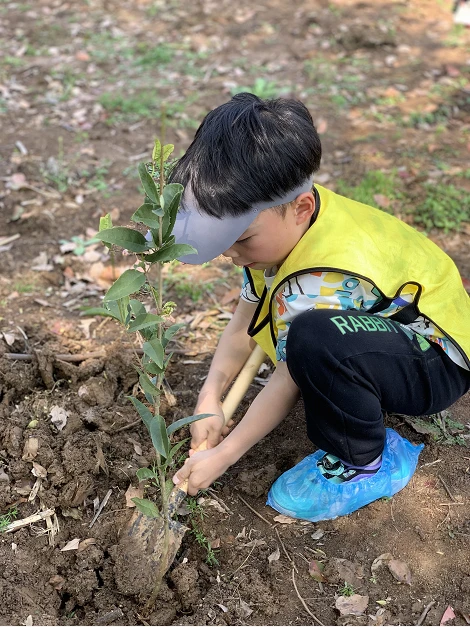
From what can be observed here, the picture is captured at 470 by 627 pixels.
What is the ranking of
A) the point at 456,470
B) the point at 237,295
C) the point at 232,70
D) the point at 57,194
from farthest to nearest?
the point at 232,70 → the point at 57,194 → the point at 237,295 → the point at 456,470

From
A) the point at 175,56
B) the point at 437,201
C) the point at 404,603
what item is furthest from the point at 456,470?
the point at 175,56

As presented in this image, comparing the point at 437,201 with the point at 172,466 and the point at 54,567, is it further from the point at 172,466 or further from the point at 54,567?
the point at 54,567

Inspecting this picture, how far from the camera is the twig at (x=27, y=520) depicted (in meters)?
2.17

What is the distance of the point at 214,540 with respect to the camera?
2195mm

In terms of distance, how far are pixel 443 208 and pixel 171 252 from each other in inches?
105

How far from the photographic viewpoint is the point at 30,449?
7.75 ft

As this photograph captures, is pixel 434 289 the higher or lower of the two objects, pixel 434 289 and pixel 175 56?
the higher

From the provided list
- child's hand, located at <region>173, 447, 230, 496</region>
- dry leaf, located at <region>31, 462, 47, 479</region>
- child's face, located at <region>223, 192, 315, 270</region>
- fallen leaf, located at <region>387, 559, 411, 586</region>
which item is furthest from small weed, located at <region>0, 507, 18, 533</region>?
fallen leaf, located at <region>387, 559, 411, 586</region>

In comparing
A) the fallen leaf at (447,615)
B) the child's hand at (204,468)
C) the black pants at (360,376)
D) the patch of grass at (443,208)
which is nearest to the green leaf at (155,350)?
the black pants at (360,376)

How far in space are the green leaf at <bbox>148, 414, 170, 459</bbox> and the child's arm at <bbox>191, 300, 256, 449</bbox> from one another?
649 mm

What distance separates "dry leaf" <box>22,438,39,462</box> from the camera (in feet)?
7.71

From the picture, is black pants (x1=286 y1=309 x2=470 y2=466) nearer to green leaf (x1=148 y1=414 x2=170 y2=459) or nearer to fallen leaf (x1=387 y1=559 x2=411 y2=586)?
fallen leaf (x1=387 y1=559 x2=411 y2=586)

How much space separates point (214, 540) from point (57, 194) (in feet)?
8.51

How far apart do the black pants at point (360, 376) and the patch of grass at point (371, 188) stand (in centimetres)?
185
